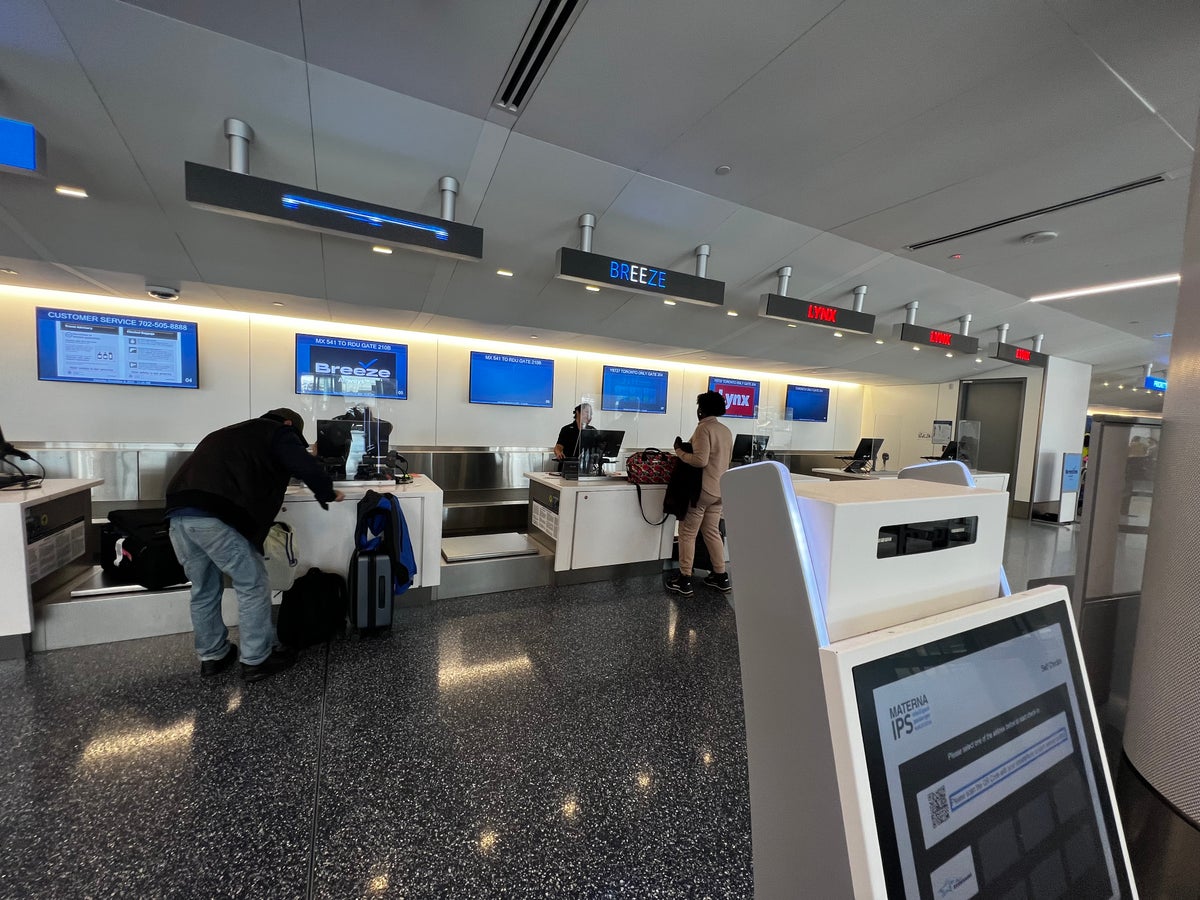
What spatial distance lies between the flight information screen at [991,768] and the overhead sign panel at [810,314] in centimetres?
417

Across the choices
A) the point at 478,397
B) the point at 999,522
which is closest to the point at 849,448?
the point at 478,397

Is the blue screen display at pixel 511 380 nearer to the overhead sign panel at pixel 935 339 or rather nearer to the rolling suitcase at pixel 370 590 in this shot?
the rolling suitcase at pixel 370 590

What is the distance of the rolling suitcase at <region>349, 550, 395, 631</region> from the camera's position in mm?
3152

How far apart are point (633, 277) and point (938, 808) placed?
3.73m

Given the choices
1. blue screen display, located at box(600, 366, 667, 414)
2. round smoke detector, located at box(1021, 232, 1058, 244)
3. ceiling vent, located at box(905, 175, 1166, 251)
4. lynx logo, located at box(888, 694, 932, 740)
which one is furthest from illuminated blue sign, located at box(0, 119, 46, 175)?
round smoke detector, located at box(1021, 232, 1058, 244)

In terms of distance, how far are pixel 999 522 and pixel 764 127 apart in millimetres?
3067

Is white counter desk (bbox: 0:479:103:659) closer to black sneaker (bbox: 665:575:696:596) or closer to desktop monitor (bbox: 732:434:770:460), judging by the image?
black sneaker (bbox: 665:575:696:596)

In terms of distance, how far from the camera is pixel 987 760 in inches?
28.5

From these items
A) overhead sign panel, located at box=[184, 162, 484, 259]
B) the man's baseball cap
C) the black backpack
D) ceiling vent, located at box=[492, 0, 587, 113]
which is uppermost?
ceiling vent, located at box=[492, 0, 587, 113]

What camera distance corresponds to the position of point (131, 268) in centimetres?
408

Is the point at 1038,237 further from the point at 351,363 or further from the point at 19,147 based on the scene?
the point at 351,363

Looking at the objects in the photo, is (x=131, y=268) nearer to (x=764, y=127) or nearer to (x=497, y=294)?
(x=497, y=294)

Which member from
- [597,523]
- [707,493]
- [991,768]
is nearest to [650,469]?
[707,493]

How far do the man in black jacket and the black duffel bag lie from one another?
0.59 metres
